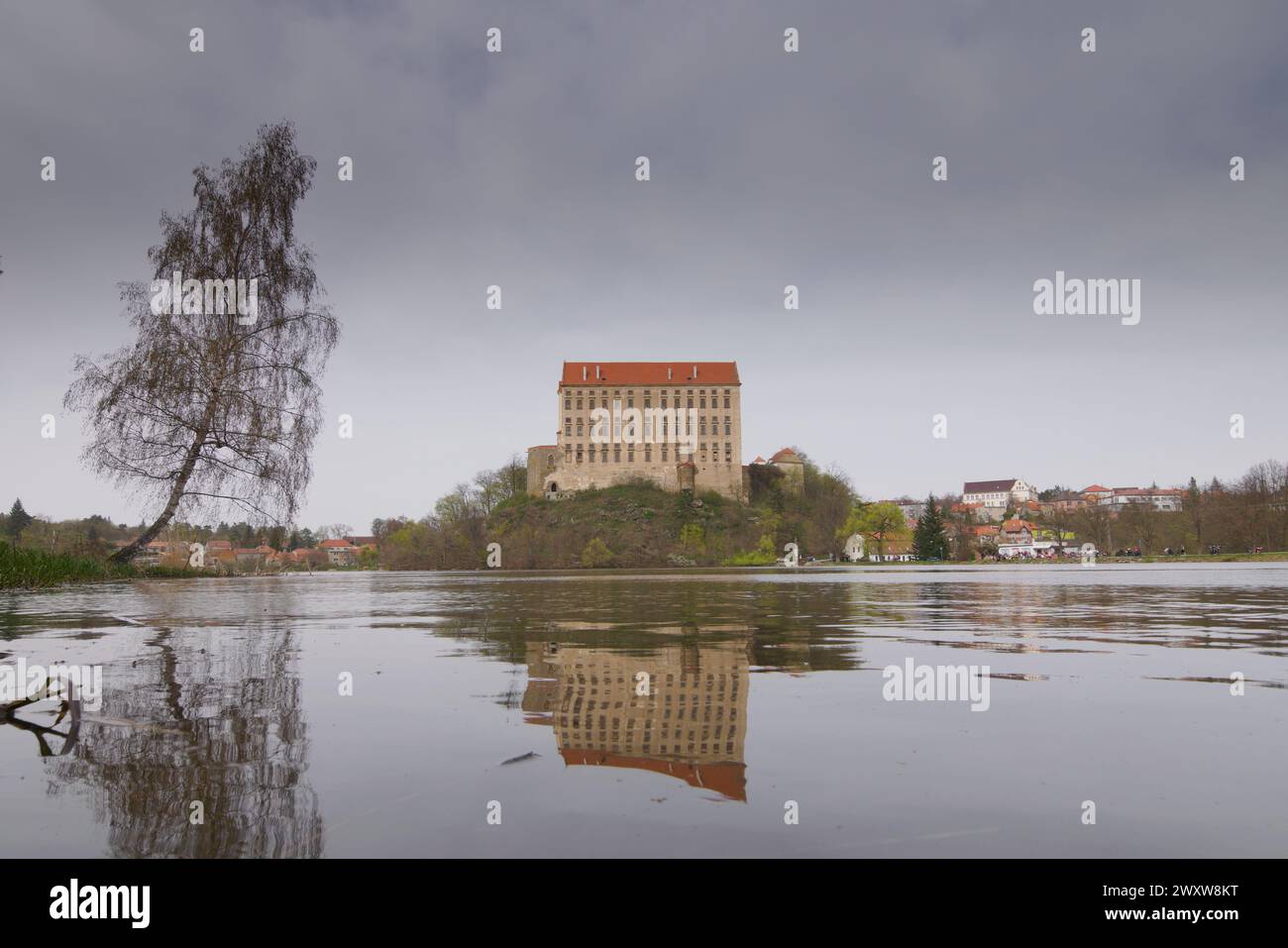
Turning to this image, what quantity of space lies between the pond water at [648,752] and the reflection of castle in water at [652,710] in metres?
0.03

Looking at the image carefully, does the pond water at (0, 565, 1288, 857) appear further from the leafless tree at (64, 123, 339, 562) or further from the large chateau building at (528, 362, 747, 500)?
the large chateau building at (528, 362, 747, 500)

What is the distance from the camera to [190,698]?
277 inches

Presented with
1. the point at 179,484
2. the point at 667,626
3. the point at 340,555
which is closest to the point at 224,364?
the point at 179,484

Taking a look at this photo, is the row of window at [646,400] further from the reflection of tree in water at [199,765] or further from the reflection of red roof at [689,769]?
the reflection of red roof at [689,769]

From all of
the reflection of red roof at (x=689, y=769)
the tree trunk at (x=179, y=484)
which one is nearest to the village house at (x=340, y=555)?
the tree trunk at (x=179, y=484)

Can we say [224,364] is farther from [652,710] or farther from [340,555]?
[340,555]

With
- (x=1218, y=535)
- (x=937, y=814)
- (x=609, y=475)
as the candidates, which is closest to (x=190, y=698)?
(x=937, y=814)

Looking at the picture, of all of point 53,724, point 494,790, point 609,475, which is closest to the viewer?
point 494,790

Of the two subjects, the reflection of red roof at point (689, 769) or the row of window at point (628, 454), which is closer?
the reflection of red roof at point (689, 769)

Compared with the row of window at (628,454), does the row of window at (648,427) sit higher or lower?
higher

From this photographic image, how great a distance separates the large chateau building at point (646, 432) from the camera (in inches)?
5507
